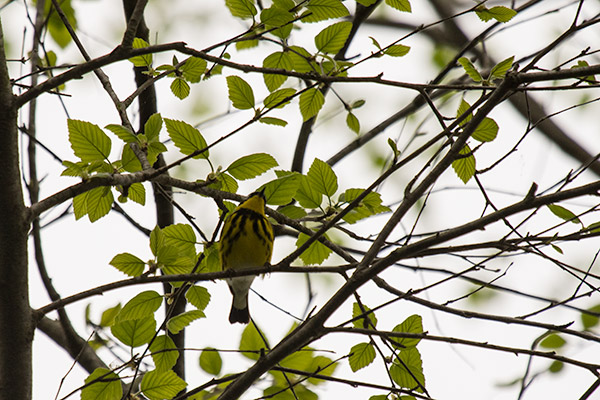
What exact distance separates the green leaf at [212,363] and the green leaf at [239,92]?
1.50 m

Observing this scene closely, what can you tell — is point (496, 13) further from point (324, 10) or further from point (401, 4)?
point (324, 10)

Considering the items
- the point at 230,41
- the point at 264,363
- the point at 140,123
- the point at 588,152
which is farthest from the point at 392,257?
the point at 588,152

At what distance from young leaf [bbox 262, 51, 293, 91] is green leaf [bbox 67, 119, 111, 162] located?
86 centimetres

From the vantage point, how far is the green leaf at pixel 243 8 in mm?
2679

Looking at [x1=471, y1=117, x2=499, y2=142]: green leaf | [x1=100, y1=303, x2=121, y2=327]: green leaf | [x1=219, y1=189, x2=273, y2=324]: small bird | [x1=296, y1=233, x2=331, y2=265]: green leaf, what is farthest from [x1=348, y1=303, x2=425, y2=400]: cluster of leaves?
[x1=100, y1=303, x2=121, y2=327]: green leaf

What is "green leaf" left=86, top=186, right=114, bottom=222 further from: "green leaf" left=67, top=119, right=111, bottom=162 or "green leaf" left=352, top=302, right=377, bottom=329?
"green leaf" left=352, top=302, right=377, bottom=329

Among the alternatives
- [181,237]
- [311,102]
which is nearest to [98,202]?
[181,237]

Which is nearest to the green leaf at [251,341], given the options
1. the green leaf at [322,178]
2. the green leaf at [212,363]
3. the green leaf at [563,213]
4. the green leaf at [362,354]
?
the green leaf at [212,363]

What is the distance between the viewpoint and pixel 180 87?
9.81 feet

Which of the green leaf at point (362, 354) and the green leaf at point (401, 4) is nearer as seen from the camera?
the green leaf at point (401, 4)

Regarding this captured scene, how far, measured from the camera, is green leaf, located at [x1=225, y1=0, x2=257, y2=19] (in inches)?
105

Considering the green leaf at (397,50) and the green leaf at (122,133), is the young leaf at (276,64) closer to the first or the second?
the green leaf at (397,50)

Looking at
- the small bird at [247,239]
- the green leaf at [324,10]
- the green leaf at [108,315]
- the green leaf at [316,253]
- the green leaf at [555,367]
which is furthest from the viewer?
the small bird at [247,239]

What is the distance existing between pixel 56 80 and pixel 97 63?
0.54ft
